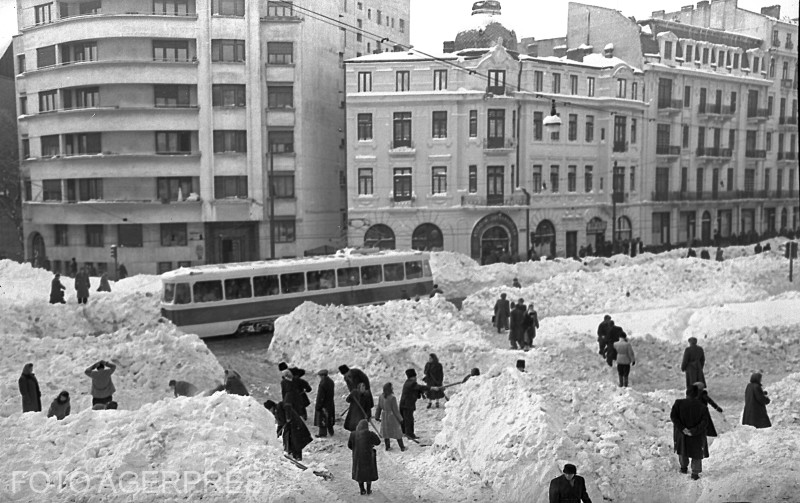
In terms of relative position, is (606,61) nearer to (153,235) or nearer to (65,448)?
(153,235)

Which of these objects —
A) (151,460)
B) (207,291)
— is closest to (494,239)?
(207,291)

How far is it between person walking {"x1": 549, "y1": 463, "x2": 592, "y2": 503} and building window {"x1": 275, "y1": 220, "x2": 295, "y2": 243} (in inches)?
545

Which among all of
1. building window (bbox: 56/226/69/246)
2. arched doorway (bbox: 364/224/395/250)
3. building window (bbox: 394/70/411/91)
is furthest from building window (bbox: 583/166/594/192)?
building window (bbox: 56/226/69/246)

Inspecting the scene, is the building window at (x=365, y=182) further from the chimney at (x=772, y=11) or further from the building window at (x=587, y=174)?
the chimney at (x=772, y=11)

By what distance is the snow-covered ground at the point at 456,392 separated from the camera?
8859 millimetres

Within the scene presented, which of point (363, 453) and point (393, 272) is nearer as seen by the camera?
point (363, 453)

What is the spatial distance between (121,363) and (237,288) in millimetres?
5850

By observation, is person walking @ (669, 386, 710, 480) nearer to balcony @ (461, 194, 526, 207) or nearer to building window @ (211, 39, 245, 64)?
building window @ (211, 39, 245, 64)

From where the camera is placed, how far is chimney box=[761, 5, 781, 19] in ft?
51.7

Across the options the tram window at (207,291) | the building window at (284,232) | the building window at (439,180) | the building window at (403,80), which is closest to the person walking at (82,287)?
the tram window at (207,291)

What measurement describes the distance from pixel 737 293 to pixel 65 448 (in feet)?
66.4

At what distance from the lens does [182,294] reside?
19.2 metres

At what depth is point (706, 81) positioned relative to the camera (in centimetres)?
2131

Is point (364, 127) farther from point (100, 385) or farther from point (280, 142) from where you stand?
point (100, 385)
